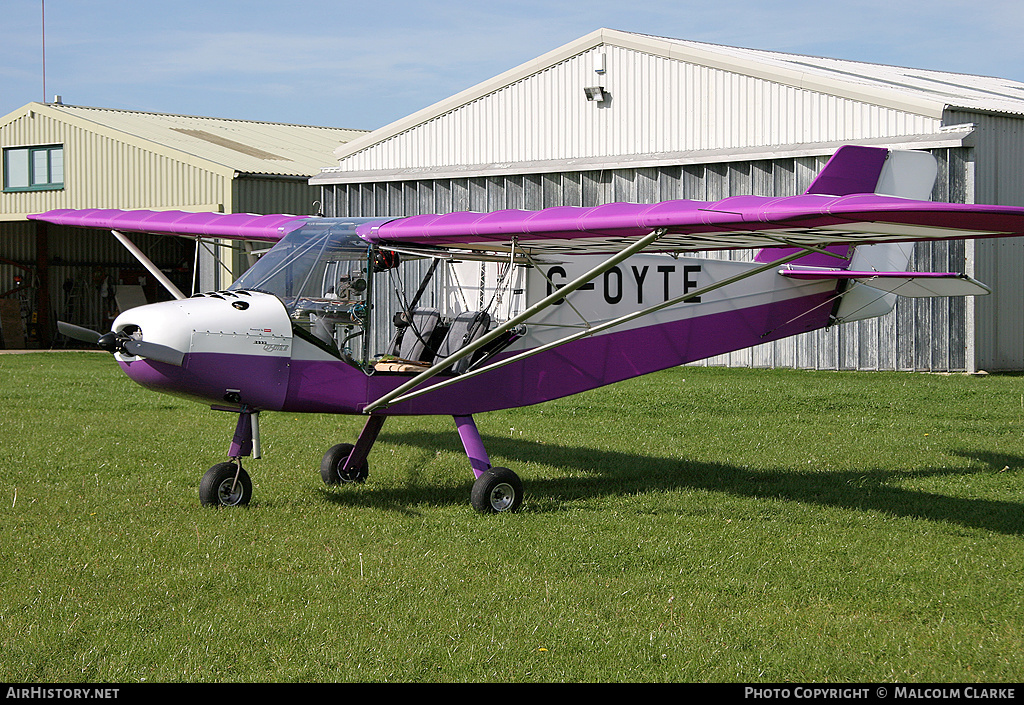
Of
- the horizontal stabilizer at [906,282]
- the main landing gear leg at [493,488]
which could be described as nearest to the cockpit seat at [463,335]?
the main landing gear leg at [493,488]

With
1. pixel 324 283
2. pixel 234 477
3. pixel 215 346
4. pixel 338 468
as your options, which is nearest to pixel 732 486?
pixel 338 468

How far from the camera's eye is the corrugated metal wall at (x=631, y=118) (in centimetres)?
1880

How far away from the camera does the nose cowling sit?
7.38 meters

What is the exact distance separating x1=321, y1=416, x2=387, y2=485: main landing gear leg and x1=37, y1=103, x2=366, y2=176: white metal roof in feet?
60.2

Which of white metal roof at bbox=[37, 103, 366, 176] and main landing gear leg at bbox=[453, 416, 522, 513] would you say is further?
white metal roof at bbox=[37, 103, 366, 176]

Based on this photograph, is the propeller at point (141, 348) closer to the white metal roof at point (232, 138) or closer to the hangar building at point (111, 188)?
the hangar building at point (111, 188)

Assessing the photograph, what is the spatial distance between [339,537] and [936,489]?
528cm

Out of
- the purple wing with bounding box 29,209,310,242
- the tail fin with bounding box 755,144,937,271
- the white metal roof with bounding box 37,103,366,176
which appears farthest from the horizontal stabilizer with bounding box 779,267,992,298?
the white metal roof with bounding box 37,103,366,176

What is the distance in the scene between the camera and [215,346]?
24.7ft

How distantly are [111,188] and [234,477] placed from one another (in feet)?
72.1

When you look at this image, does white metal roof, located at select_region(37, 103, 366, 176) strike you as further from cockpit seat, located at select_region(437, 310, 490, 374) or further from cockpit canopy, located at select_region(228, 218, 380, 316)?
cockpit seat, located at select_region(437, 310, 490, 374)

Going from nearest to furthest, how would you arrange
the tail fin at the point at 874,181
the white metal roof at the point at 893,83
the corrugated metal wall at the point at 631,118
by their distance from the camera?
the tail fin at the point at 874,181 → the white metal roof at the point at 893,83 → the corrugated metal wall at the point at 631,118

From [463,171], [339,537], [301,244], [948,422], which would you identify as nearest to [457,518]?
[339,537]

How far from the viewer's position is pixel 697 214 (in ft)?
22.3
